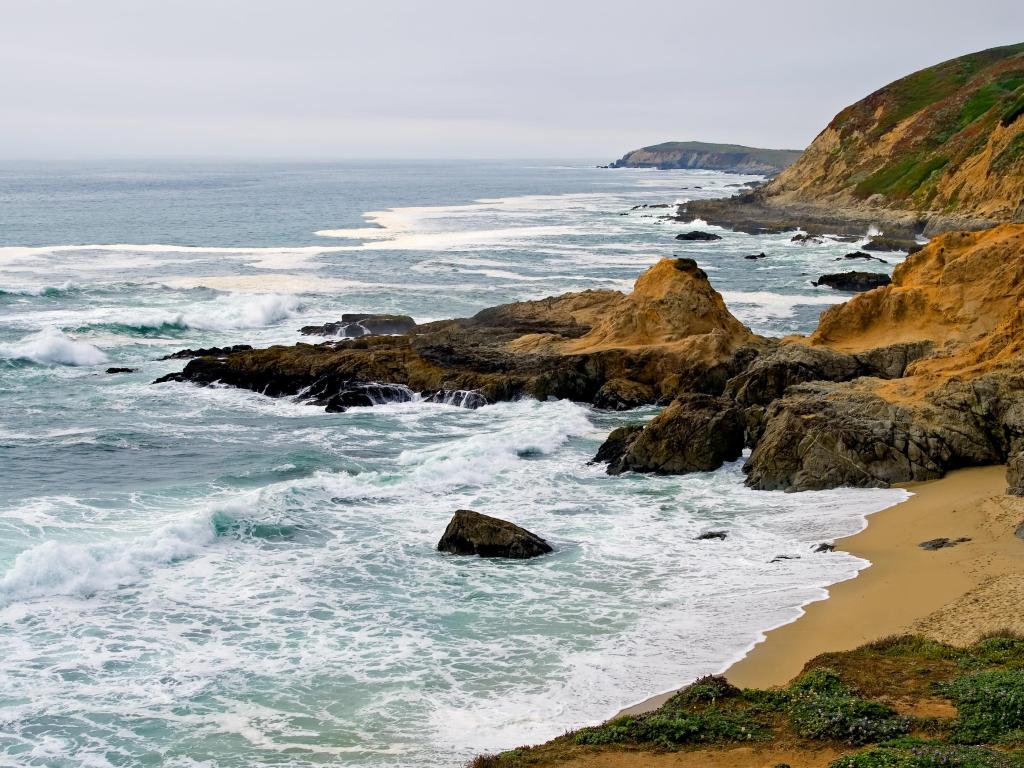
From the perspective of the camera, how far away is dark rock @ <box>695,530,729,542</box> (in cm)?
1995

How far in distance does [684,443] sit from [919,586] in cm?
879

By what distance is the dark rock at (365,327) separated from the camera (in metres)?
42.5

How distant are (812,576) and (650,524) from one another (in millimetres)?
4053

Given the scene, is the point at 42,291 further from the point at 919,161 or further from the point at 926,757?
the point at 919,161

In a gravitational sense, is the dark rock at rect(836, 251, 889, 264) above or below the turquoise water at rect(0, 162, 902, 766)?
above

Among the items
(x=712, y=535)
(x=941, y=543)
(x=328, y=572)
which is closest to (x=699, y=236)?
(x=712, y=535)

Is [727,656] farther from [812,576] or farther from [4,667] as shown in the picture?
[4,667]

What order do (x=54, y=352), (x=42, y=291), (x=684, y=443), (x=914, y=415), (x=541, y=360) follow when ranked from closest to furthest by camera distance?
(x=914, y=415) → (x=684, y=443) → (x=541, y=360) → (x=54, y=352) → (x=42, y=291)

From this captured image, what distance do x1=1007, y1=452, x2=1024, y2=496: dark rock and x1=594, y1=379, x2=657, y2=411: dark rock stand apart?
12.5 metres

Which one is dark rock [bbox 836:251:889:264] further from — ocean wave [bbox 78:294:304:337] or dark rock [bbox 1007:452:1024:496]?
dark rock [bbox 1007:452:1024:496]

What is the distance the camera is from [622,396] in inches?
1244

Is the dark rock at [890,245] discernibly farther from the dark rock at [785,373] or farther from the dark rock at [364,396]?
the dark rock at [364,396]

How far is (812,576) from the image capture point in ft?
58.5

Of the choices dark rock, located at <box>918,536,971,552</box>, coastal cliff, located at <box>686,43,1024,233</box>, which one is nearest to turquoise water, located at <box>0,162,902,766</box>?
dark rock, located at <box>918,536,971,552</box>
